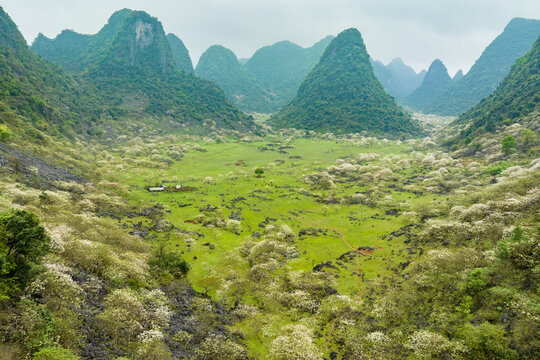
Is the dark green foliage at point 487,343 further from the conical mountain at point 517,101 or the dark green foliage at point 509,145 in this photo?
the conical mountain at point 517,101

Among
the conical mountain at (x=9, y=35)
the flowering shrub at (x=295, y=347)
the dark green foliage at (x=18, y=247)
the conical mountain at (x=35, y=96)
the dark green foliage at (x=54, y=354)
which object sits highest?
the conical mountain at (x=9, y=35)

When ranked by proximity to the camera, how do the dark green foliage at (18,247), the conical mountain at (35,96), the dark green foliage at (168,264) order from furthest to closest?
the conical mountain at (35,96)
the dark green foliage at (168,264)
the dark green foliage at (18,247)

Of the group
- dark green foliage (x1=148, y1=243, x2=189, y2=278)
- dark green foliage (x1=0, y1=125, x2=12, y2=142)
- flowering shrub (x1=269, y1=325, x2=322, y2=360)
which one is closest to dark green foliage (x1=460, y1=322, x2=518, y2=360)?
flowering shrub (x1=269, y1=325, x2=322, y2=360)

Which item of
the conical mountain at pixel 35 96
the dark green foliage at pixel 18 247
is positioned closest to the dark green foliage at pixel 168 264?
the dark green foliage at pixel 18 247

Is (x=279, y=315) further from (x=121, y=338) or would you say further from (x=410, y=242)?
(x=410, y=242)

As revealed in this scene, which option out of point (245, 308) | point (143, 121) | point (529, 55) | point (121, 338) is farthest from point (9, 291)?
point (529, 55)

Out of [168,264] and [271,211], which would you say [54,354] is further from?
[271,211]

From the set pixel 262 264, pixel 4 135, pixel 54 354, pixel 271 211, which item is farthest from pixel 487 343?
pixel 4 135
